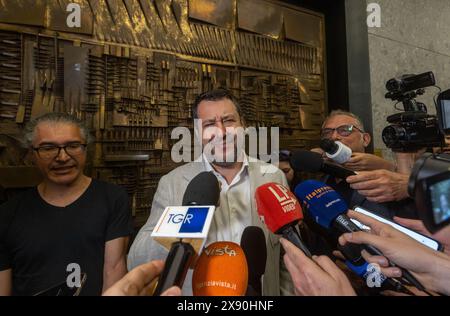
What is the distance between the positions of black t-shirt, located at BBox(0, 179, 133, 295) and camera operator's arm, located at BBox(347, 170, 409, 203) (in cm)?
118

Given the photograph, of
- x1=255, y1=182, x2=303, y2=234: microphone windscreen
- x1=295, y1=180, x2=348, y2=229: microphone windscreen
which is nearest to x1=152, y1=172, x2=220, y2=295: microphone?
x1=255, y1=182, x2=303, y2=234: microphone windscreen

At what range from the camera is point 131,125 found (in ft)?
7.00

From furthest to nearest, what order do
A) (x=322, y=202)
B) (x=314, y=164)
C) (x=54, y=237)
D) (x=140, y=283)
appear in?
(x=54, y=237), (x=314, y=164), (x=322, y=202), (x=140, y=283)

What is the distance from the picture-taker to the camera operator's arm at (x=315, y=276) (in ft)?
2.27

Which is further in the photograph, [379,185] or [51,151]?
[51,151]

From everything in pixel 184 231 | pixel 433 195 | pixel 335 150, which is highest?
pixel 335 150

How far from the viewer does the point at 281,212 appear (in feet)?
3.06

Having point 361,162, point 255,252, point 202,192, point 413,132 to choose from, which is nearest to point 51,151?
point 202,192

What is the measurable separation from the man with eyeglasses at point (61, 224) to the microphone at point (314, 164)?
0.95 metres

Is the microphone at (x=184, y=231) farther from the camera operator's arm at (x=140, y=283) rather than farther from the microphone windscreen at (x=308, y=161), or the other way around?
the microphone windscreen at (x=308, y=161)

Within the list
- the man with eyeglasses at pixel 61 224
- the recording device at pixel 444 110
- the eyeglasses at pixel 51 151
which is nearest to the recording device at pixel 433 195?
the recording device at pixel 444 110

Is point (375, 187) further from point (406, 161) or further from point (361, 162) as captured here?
point (406, 161)

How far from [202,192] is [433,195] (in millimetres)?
590

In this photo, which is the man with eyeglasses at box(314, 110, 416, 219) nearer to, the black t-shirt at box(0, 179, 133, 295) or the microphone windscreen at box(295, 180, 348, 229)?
the microphone windscreen at box(295, 180, 348, 229)
